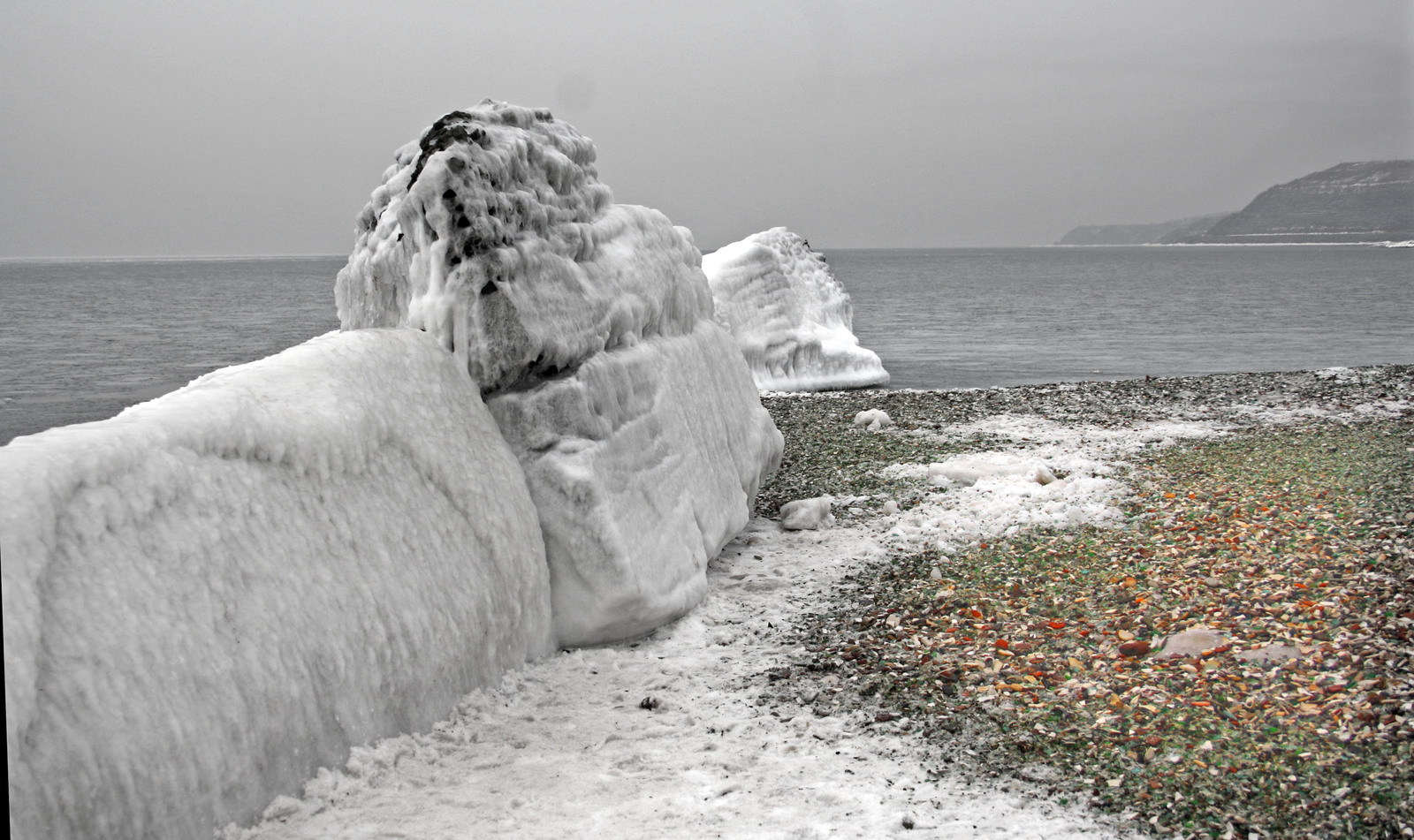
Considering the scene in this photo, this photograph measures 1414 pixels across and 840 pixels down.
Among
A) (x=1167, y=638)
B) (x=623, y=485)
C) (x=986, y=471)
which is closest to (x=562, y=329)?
(x=623, y=485)

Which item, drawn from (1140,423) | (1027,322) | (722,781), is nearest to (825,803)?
(722,781)

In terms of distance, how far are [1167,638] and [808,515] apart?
371cm

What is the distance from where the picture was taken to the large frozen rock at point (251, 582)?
10.6 ft

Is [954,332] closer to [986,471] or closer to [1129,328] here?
[1129,328]

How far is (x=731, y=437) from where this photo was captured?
8.48 meters

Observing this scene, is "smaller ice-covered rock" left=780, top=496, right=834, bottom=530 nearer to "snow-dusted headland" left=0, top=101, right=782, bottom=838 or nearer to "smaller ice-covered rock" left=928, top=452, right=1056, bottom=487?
"snow-dusted headland" left=0, top=101, right=782, bottom=838

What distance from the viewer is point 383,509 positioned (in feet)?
16.0

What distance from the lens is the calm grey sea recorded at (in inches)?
1037

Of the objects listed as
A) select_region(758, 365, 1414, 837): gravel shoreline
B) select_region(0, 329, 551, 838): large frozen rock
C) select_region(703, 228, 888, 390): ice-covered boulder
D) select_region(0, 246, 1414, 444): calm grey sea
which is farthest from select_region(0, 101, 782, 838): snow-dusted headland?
select_region(0, 246, 1414, 444): calm grey sea

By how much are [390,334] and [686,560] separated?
2436 millimetres

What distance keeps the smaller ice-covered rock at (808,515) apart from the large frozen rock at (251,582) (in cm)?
344

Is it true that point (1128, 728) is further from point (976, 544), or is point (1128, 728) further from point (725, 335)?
point (725, 335)

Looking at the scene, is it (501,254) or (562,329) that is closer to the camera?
(501,254)

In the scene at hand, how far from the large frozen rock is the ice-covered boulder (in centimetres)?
1417
